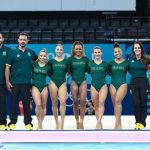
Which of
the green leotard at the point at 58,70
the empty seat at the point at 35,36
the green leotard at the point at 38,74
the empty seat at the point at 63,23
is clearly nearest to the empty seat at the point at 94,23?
the empty seat at the point at 63,23

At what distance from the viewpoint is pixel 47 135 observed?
24.0 feet

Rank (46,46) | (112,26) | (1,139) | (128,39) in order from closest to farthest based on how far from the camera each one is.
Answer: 1. (1,139)
2. (46,46)
3. (128,39)
4. (112,26)

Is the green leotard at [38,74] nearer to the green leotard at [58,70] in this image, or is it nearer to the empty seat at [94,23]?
the green leotard at [58,70]

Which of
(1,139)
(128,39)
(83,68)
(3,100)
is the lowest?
(1,139)

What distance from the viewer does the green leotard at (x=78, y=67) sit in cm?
823

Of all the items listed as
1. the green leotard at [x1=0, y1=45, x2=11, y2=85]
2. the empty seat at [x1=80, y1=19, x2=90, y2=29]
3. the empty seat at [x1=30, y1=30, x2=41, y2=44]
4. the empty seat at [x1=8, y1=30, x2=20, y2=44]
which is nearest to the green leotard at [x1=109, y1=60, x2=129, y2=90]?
the green leotard at [x1=0, y1=45, x2=11, y2=85]

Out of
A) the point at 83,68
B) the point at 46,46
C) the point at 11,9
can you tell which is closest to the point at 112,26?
the point at 11,9

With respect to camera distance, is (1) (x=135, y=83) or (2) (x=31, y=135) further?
(1) (x=135, y=83)

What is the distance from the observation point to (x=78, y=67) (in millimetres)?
8250

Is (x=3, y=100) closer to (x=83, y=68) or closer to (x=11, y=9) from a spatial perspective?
(x=83, y=68)

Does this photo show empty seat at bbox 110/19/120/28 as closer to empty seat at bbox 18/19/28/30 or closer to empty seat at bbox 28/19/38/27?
empty seat at bbox 28/19/38/27

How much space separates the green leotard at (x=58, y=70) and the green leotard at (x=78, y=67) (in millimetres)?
127

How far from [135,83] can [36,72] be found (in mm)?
1723

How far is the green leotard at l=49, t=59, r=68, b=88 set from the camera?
8156 millimetres
